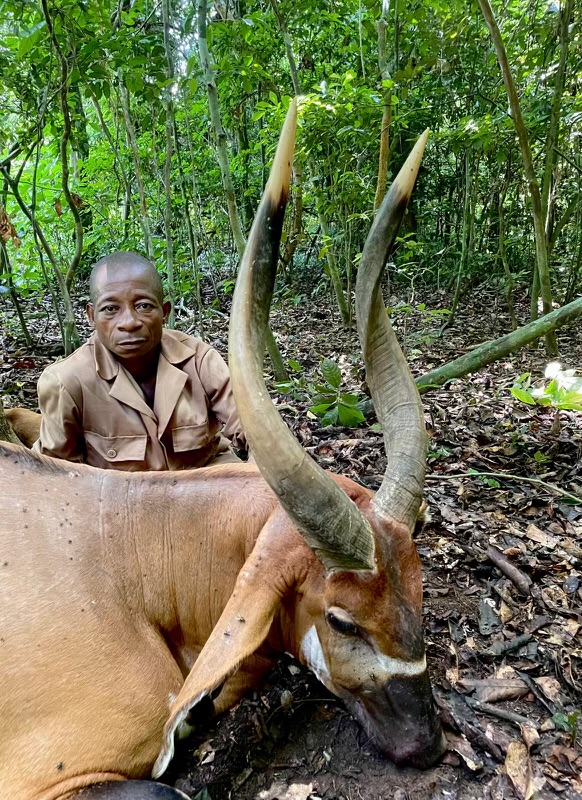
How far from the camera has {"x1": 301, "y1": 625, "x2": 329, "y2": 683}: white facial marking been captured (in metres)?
2.80

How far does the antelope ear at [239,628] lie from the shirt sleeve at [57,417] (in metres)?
2.11

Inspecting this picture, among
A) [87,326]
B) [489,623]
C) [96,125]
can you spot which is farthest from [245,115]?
[489,623]

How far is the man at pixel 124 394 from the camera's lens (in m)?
4.24

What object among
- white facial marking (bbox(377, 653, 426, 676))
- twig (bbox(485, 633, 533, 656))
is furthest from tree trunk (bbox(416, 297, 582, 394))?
white facial marking (bbox(377, 653, 426, 676))

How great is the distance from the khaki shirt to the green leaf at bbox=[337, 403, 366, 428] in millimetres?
1638

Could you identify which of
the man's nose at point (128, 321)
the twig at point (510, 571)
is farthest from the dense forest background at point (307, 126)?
the twig at point (510, 571)

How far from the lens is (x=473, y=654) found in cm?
346

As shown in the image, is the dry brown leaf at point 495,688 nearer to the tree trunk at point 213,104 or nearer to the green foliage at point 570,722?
the green foliage at point 570,722

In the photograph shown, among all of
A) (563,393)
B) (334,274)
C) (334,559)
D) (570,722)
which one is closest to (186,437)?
(334,559)

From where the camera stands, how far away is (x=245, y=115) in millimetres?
13836

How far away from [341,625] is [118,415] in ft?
8.00

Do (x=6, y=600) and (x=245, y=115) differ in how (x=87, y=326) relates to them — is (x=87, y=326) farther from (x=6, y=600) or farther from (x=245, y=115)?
(x=6, y=600)

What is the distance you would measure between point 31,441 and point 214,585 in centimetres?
322

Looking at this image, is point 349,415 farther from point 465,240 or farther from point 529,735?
point 465,240
